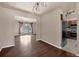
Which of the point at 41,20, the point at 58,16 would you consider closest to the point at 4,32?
the point at 41,20

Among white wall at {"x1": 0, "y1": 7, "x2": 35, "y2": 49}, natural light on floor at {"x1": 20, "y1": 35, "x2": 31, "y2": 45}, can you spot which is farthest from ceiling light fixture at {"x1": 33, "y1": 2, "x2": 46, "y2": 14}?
natural light on floor at {"x1": 20, "y1": 35, "x2": 31, "y2": 45}

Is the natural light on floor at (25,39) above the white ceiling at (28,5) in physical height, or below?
below

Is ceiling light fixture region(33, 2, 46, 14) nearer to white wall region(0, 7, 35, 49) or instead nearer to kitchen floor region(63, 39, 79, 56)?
white wall region(0, 7, 35, 49)

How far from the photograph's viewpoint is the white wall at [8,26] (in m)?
1.68

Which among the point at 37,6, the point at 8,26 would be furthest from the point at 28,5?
the point at 8,26

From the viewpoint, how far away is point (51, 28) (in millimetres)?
1807

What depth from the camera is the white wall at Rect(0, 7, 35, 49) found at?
1.68 m

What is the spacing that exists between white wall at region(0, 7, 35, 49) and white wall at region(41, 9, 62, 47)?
34cm

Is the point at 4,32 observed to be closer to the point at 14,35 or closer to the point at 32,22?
the point at 14,35

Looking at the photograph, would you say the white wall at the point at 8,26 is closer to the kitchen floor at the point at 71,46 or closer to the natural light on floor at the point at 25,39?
the natural light on floor at the point at 25,39

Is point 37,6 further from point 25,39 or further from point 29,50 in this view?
point 29,50

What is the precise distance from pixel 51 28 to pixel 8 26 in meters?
0.74

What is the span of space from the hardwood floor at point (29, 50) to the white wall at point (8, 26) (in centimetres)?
10

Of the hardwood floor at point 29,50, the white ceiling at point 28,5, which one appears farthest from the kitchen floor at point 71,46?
the white ceiling at point 28,5
